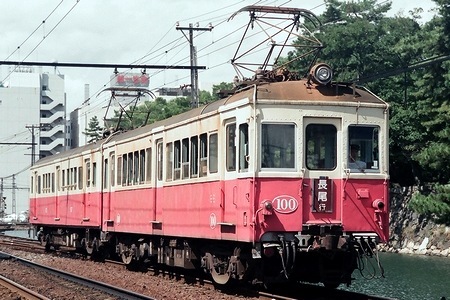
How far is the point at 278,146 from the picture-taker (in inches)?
535

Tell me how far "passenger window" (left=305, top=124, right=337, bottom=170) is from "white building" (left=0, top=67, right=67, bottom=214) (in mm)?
100649

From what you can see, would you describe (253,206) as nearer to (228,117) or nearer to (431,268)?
(228,117)

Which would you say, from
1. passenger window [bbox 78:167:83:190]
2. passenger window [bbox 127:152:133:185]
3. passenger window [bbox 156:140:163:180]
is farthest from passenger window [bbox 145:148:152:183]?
passenger window [bbox 78:167:83:190]

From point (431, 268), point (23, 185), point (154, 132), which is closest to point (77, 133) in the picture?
point (23, 185)

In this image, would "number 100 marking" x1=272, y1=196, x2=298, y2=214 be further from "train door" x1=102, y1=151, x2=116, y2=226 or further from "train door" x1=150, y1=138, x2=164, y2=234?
"train door" x1=102, y1=151, x2=116, y2=226

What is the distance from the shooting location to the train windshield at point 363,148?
543 inches

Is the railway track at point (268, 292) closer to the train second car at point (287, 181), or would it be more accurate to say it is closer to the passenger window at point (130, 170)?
the train second car at point (287, 181)

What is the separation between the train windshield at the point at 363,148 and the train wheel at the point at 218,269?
2912 mm

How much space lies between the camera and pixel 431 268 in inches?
1178

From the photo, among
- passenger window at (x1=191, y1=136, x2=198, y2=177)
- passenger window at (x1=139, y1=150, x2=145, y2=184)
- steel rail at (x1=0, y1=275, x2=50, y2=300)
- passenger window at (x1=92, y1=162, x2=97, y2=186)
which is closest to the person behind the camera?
steel rail at (x1=0, y1=275, x2=50, y2=300)

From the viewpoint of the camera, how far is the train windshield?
45.3ft

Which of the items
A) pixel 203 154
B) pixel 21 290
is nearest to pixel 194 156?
pixel 203 154

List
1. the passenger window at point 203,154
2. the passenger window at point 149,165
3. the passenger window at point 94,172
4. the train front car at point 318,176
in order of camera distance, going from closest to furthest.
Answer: the train front car at point 318,176, the passenger window at point 203,154, the passenger window at point 149,165, the passenger window at point 94,172

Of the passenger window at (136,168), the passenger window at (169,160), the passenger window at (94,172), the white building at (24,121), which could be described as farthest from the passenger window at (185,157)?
the white building at (24,121)
